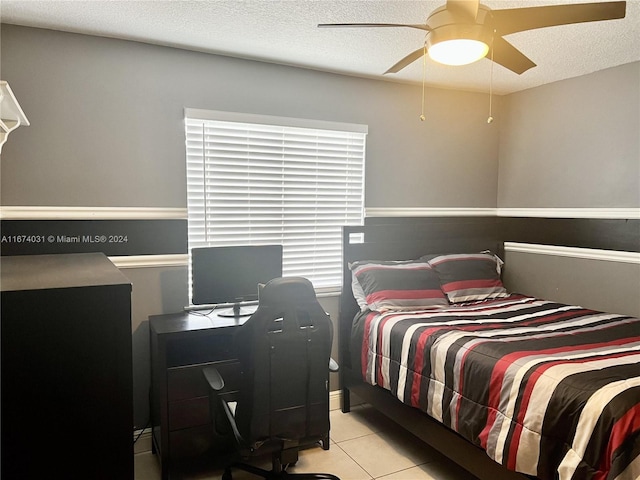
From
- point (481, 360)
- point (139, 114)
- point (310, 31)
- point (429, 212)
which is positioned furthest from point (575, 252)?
point (139, 114)

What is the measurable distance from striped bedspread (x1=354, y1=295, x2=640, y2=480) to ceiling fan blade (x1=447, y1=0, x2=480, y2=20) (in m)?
1.45

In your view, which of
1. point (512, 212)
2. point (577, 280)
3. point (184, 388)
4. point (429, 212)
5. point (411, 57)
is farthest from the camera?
point (512, 212)

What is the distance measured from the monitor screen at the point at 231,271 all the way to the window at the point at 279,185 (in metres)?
0.27

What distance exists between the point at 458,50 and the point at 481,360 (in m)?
1.39

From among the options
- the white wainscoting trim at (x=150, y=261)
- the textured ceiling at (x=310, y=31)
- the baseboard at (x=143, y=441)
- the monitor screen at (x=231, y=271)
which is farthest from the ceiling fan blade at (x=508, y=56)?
the baseboard at (x=143, y=441)

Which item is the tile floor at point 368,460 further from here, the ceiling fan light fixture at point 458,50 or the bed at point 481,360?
the ceiling fan light fixture at point 458,50

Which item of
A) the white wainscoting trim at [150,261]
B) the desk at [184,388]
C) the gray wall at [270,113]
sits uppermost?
the gray wall at [270,113]

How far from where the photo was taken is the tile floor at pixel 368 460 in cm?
262

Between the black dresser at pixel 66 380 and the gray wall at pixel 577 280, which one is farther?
the gray wall at pixel 577 280

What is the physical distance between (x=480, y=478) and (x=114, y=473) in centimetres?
185

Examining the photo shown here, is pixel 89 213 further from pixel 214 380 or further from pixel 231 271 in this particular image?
pixel 214 380

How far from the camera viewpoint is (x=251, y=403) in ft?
6.83

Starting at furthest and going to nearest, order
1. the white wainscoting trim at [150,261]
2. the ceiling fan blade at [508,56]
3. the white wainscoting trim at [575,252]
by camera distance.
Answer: the white wainscoting trim at [575,252], the white wainscoting trim at [150,261], the ceiling fan blade at [508,56]

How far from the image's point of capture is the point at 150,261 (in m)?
2.85
